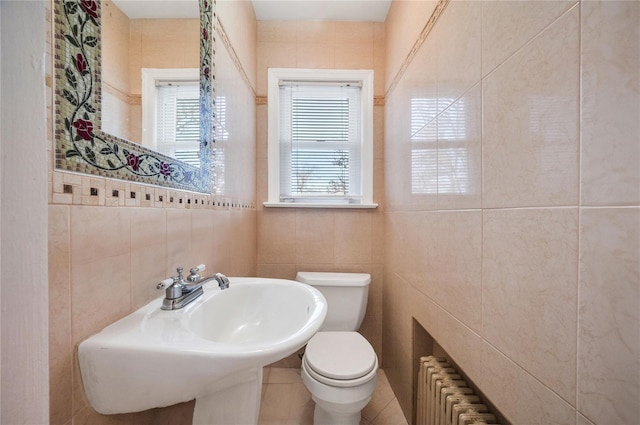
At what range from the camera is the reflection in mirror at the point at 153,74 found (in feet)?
1.96

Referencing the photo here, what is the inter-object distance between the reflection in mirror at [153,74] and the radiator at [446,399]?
122 centimetres

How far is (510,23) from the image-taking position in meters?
0.62

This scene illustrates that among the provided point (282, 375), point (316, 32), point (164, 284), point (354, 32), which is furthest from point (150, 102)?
point (282, 375)

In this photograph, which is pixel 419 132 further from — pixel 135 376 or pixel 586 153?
pixel 135 376

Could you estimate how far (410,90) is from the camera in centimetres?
127

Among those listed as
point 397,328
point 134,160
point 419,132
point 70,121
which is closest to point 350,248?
point 397,328

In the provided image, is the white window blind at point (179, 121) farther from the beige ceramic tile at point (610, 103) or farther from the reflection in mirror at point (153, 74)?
the beige ceramic tile at point (610, 103)

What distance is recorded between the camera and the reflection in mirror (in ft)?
1.96

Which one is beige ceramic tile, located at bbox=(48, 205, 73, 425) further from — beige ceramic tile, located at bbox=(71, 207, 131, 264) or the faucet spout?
the faucet spout

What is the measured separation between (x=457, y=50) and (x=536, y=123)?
1.56ft

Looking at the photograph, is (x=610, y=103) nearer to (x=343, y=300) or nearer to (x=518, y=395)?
(x=518, y=395)

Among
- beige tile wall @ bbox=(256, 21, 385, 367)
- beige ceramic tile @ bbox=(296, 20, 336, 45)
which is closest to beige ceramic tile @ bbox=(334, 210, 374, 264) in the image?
beige tile wall @ bbox=(256, 21, 385, 367)

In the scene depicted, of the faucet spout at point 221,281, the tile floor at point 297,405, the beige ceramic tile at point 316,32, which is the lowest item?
the tile floor at point 297,405

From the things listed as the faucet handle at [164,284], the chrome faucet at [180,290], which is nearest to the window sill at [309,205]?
the chrome faucet at [180,290]
